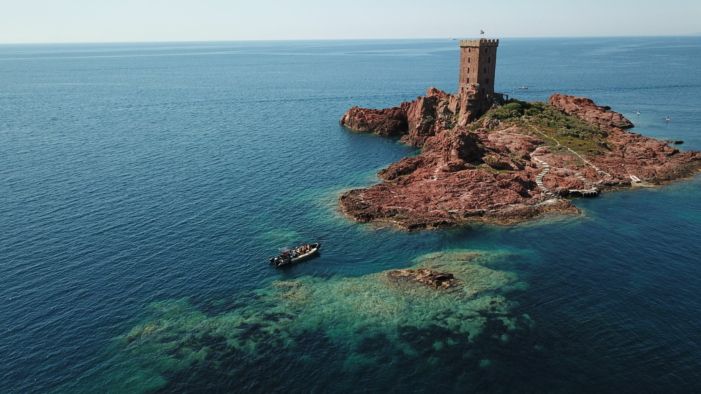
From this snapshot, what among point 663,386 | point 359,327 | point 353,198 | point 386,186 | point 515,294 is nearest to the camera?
point 663,386

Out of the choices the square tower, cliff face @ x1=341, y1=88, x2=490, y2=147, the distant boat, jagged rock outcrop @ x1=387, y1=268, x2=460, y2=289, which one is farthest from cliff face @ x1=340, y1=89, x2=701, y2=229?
jagged rock outcrop @ x1=387, y1=268, x2=460, y2=289

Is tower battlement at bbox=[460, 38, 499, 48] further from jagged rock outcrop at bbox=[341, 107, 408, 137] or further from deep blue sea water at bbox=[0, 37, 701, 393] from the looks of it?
deep blue sea water at bbox=[0, 37, 701, 393]

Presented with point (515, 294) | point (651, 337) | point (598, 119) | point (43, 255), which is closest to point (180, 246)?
point (43, 255)

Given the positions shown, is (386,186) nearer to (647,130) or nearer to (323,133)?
(323,133)

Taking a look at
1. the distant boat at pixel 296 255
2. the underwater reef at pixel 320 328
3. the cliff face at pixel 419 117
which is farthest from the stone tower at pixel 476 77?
the underwater reef at pixel 320 328

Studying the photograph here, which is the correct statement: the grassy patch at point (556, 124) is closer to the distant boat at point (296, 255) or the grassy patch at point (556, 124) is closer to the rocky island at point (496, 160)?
the rocky island at point (496, 160)

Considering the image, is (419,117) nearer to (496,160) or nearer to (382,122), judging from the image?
(382,122)

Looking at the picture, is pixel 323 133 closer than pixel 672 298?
No
